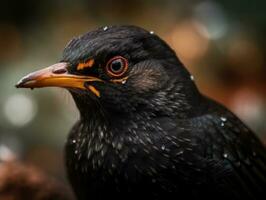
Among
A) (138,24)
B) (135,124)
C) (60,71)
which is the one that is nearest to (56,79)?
(60,71)

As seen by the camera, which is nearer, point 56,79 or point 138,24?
point 56,79

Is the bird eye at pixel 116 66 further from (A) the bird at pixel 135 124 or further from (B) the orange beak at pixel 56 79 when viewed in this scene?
(B) the orange beak at pixel 56 79

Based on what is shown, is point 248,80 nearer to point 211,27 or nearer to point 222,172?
point 211,27

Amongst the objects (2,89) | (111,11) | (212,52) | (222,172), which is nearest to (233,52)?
(212,52)

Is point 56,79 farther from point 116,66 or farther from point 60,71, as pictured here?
point 116,66

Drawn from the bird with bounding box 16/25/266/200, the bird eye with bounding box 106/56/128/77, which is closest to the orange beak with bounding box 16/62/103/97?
the bird with bounding box 16/25/266/200
